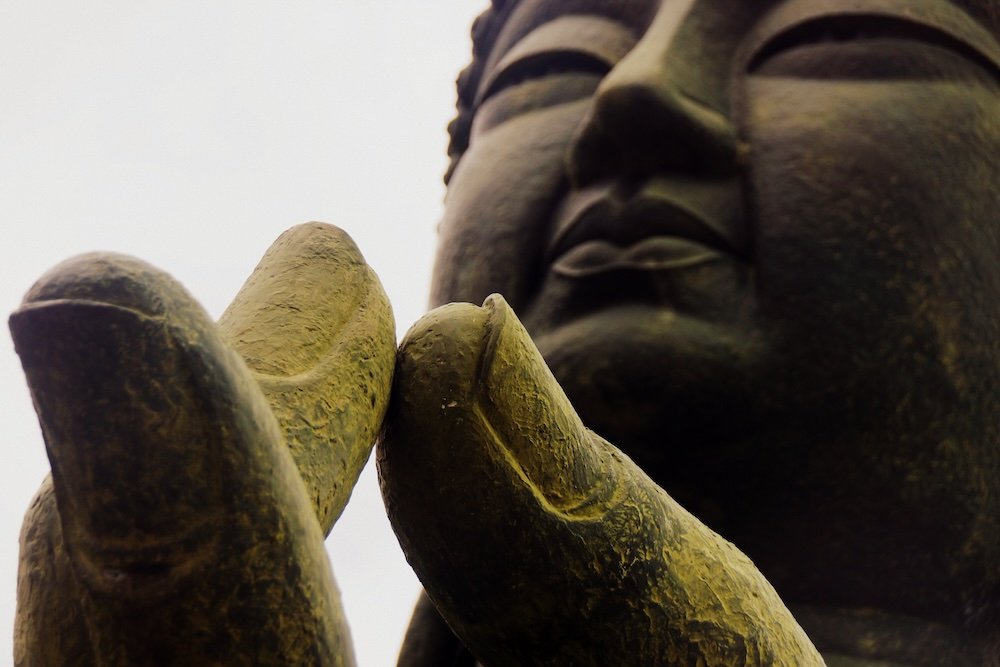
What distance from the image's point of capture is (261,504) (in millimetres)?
990

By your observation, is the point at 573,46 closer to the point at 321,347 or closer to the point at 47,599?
the point at 321,347

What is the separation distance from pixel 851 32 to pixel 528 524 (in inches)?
43.0

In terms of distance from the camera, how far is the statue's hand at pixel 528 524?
119 cm

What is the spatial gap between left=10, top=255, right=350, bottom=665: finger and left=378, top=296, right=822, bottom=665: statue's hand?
0.21 meters

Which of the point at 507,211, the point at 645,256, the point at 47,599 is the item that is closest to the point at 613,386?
the point at 645,256

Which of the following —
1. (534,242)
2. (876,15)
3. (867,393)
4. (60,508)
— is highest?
(876,15)

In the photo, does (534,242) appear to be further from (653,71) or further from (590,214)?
(653,71)

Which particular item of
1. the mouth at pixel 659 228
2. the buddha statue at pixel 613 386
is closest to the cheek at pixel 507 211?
the buddha statue at pixel 613 386

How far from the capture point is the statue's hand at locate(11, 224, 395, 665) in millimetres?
959

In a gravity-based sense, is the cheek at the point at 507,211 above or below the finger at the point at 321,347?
below

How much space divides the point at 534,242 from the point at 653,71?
291mm

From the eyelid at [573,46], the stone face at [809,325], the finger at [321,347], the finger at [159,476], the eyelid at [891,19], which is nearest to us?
the finger at [159,476]

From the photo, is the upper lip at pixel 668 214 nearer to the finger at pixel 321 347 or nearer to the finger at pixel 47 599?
the finger at pixel 321 347

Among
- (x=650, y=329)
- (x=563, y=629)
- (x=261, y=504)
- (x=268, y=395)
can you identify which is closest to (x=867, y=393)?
(x=650, y=329)
